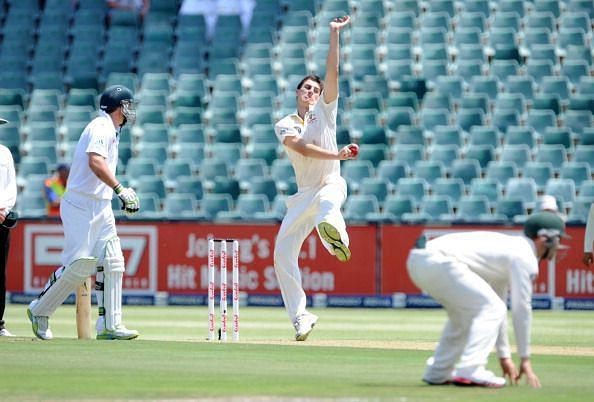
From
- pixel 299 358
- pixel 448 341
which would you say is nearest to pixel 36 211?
pixel 299 358

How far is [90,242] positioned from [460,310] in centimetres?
445

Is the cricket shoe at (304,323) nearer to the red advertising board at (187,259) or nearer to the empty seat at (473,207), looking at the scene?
the red advertising board at (187,259)

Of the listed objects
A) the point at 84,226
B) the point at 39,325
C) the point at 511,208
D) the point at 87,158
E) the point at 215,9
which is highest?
the point at 215,9

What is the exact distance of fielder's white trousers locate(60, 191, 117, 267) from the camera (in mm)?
12422

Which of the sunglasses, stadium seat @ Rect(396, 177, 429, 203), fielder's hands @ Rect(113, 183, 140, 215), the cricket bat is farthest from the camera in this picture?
stadium seat @ Rect(396, 177, 429, 203)

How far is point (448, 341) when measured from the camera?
9.00m

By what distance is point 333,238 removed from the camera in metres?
12.8

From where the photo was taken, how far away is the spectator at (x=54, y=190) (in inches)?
894

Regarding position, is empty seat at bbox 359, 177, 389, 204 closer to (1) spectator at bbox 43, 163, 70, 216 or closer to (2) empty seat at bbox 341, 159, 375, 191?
(2) empty seat at bbox 341, 159, 375, 191

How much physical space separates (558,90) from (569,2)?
2.53 metres

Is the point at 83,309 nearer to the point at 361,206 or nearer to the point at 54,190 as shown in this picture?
the point at 54,190

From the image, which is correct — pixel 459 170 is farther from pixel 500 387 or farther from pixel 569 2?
pixel 500 387

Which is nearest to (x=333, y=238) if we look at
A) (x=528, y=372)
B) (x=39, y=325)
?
(x=39, y=325)

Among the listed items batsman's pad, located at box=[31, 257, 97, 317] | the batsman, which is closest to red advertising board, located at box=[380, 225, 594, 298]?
the batsman
